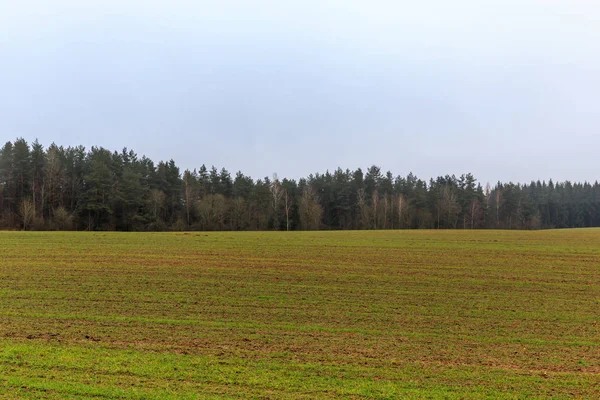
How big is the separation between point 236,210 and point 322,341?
250 ft

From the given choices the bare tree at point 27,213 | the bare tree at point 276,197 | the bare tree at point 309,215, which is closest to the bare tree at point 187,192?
the bare tree at point 276,197

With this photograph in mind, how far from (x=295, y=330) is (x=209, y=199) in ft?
237

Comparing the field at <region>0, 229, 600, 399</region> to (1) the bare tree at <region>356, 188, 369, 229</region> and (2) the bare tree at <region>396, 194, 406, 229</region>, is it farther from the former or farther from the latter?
(2) the bare tree at <region>396, 194, 406, 229</region>

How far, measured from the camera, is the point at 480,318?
40.2 feet

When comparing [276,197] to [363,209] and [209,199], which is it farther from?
[363,209]

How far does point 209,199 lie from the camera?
80438mm

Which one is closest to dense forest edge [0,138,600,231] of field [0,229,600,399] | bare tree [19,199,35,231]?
bare tree [19,199,35,231]

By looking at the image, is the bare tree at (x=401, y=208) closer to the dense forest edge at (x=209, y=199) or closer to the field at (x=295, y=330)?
the dense forest edge at (x=209, y=199)

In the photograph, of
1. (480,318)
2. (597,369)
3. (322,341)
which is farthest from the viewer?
(480,318)

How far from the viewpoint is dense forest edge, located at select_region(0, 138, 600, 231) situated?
69062mm

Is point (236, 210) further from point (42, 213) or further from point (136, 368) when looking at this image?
point (136, 368)

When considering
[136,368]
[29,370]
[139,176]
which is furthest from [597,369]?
[139,176]

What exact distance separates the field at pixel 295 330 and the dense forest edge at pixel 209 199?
50078 millimetres

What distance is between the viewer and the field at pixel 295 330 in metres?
7.16
